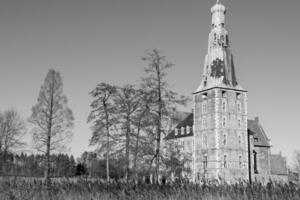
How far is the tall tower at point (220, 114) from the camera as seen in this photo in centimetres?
6266

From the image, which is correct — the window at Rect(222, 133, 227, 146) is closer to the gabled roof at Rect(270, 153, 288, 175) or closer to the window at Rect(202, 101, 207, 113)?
the window at Rect(202, 101, 207, 113)

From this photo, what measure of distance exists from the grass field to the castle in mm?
50419

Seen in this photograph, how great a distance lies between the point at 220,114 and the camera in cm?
6412

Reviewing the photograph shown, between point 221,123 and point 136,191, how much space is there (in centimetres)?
5352

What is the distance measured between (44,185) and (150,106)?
18.6 meters

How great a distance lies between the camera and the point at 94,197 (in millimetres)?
11352

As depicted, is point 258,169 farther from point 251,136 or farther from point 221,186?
point 221,186

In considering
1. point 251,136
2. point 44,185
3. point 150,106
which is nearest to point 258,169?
point 251,136

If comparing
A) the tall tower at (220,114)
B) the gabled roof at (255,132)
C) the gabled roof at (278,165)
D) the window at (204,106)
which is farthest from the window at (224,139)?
the gabled roof at (278,165)

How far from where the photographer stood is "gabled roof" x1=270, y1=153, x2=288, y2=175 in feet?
244

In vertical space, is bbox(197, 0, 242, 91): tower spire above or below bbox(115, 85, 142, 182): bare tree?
above

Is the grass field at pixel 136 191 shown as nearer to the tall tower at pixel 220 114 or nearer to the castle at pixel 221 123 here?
the tall tower at pixel 220 114

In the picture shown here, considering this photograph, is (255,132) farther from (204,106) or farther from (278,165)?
(204,106)

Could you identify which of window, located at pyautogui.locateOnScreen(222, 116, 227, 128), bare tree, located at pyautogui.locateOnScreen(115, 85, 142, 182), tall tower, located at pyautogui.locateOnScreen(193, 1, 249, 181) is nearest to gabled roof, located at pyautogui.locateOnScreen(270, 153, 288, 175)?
tall tower, located at pyautogui.locateOnScreen(193, 1, 249, 181)
